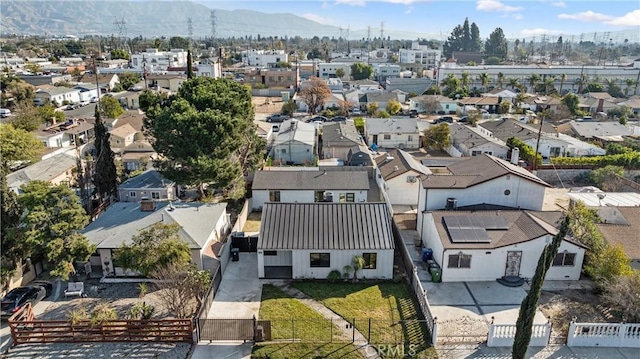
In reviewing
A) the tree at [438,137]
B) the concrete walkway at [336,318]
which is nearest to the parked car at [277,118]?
the tree at [438,137]

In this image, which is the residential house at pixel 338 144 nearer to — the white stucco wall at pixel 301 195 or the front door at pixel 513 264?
the white stucco wall at pixel 301 195

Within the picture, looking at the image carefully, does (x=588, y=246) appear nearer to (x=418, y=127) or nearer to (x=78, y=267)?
(x=78, y=267)

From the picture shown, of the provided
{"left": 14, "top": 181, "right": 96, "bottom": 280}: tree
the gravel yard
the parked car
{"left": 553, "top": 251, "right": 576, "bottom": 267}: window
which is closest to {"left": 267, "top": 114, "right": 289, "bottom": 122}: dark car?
the parked car

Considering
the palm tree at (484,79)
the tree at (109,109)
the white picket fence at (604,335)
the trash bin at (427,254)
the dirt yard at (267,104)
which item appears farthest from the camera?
the palm tree at (484,79)

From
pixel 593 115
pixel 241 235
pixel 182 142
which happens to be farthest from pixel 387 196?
pixel 593 115

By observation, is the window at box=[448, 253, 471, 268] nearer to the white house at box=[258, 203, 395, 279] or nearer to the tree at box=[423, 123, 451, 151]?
the white house at box=[258, 203, 395, 279]

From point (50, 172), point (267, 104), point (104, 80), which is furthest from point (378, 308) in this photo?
point (104, 80)
